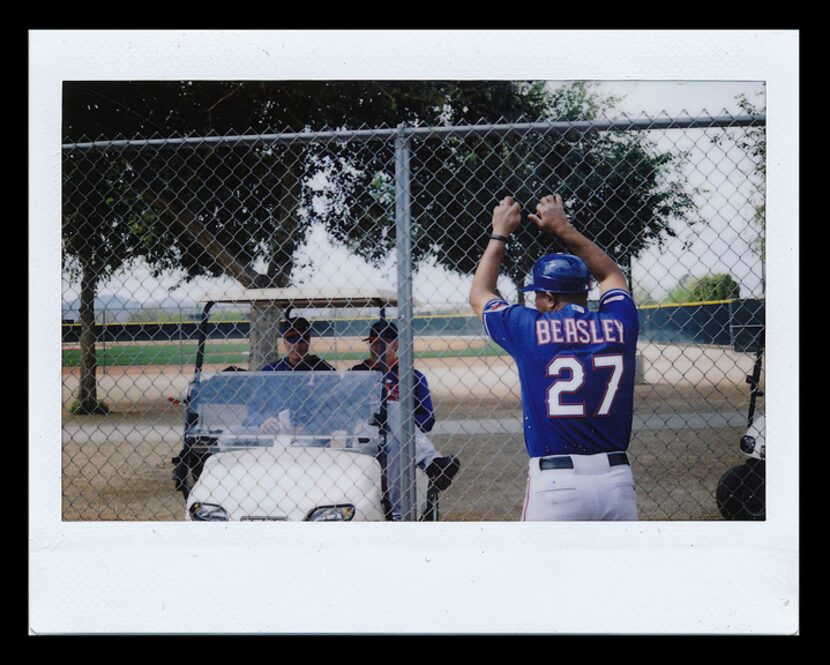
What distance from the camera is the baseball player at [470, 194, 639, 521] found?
124 inches

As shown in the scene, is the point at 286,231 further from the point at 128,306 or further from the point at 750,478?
the point at 750,478

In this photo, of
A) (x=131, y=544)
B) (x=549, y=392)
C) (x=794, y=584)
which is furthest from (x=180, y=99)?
(x=794, y=584)

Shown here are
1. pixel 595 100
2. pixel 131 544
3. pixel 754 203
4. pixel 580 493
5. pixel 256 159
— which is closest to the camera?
pixel 580 493

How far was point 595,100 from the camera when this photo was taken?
5.88m

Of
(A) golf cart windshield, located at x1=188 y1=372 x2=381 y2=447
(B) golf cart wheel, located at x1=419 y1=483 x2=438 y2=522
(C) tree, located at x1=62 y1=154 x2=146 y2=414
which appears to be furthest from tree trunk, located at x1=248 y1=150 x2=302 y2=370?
(B) golf cart wheel, located at x1=419 y1=483 x2=438 y2=522

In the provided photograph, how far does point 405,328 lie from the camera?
126 inches

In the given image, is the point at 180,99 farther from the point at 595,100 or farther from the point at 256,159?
the point at 595,100

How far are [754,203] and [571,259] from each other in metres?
1.53

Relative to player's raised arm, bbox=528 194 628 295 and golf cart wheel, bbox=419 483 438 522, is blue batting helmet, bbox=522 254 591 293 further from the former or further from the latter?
golf cart wheel, bbox=419 483 438 522

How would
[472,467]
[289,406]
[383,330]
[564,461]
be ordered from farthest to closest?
[472,467]
[383,330]
[289,406]
[564,461]

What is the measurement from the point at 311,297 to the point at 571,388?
1.66m

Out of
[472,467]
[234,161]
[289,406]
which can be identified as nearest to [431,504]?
[289,406]

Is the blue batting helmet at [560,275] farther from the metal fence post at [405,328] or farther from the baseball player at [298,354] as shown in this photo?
the baseball player at [298,354]

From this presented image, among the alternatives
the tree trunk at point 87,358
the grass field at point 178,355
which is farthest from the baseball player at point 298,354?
the tree trunk at point 87,358
